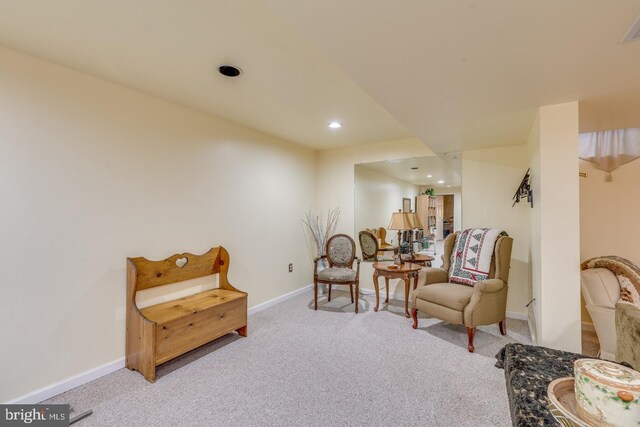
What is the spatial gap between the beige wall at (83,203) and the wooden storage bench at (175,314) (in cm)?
13

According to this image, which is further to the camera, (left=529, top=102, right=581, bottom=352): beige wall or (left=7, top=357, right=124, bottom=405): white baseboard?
(left=529, top=102, right=581, bottom=352): beige wall

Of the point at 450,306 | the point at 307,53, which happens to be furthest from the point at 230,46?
the point at 450,306

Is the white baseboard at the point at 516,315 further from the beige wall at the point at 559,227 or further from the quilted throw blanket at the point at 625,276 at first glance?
the beige wall at the point at 559,227

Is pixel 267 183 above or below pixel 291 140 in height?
below

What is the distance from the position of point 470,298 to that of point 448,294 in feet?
0.62

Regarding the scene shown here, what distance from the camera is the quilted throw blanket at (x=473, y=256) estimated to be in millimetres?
2965

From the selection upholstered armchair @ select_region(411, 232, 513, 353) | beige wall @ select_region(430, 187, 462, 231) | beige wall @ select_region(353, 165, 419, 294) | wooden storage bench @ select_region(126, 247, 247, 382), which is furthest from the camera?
beige wall @ select_region(353, 165, 419, 294)

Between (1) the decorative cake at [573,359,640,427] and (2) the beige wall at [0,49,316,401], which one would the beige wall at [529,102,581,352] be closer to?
(1) the decorative cake at [573,359,640,427]

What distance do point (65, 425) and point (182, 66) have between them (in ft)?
8.02

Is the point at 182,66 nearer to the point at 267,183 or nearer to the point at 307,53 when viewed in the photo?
the point at 307,53

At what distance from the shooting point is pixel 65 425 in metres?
1.71

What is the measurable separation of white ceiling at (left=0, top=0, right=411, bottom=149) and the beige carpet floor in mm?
2314

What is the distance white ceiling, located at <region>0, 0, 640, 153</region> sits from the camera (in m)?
1.18

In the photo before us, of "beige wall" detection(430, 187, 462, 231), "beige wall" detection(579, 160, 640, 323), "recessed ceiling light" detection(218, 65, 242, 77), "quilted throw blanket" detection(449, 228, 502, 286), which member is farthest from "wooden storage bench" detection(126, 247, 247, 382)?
"beige wall" detection(579, 160, 640, 323)
